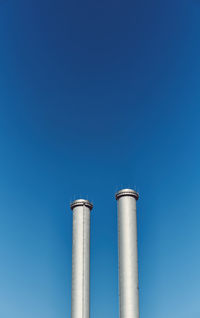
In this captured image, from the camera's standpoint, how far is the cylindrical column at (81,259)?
176ft

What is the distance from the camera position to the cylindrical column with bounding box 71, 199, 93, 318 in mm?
53656

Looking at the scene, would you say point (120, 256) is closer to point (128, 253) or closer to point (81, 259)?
point (128, 253)

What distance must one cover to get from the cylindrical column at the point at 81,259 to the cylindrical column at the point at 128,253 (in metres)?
4.71

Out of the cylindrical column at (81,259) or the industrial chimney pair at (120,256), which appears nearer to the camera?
the industrial chimney pair at (120,256)

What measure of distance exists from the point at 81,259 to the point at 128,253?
20.7 feet

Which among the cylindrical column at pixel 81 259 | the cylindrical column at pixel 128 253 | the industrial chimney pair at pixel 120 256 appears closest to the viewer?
the cylindrical column at pixel 128 253

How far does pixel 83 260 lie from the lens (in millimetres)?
56188

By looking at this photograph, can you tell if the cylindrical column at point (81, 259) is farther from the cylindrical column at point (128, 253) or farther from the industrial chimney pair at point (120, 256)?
the cylindrical column at point (128, 253)

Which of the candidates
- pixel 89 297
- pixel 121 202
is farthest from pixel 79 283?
pixel 121 202

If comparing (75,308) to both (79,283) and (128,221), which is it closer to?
(79,283)

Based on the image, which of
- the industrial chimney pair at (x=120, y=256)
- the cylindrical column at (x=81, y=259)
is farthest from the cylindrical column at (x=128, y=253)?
the cylindrical column at (x=81, y=259)

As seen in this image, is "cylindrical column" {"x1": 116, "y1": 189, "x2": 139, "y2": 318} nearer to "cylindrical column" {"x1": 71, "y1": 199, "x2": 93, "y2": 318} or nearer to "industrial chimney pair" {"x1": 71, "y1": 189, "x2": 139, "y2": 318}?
"industrial chimney pair" {"x1": 71, "y1": 189, "x2": 139, "y2": 318}

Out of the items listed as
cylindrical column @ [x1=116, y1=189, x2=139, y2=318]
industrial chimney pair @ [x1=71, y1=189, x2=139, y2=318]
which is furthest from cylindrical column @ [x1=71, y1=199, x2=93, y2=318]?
cylindrical column @ [x1=116, y1=189, x2=139, y2=318]

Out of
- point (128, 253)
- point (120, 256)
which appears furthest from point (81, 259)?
point (128, 253)
